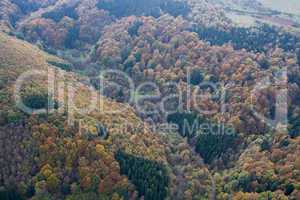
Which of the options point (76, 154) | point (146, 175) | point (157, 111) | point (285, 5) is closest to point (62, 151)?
point (76, 154)

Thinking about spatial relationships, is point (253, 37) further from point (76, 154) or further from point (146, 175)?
point (76, 154)

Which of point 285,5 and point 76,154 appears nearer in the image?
point 76,154

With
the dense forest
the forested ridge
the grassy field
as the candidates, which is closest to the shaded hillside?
the forested ridge

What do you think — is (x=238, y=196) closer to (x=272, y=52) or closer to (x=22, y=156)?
(x=22, y=156)

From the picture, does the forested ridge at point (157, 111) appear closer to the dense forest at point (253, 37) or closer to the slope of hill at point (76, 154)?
the slope of hill at point (76, 154)

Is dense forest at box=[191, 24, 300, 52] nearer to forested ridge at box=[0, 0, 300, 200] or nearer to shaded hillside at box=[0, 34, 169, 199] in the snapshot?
forested ridge at box=[0, 0, 300, 200]

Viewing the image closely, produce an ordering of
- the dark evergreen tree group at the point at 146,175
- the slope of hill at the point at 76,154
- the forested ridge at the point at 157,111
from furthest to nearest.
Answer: the dark evergreen tree group at the point at 146,175 → the forested ridge at the point at 157,111 → the slope of hill at the point at 76,154

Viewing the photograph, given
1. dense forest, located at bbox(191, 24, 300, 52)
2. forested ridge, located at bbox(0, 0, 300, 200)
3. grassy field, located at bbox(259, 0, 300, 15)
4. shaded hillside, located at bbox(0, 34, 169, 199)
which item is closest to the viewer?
shaded hillside, located at bbox(0, 34, 169, 199)

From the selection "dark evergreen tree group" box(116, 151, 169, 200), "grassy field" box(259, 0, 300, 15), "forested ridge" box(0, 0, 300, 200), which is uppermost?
"grassy field" box(259, 0, 300, 15)

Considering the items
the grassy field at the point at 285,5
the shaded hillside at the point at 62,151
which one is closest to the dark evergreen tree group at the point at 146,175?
the shaded hillside at the point at 62,151

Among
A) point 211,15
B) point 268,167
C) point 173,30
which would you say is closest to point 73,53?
point 173,30

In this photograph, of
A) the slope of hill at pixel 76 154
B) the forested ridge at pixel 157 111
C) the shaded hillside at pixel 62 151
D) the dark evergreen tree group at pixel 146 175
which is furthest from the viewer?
the dark evergreen tree group at pixel 146 175
